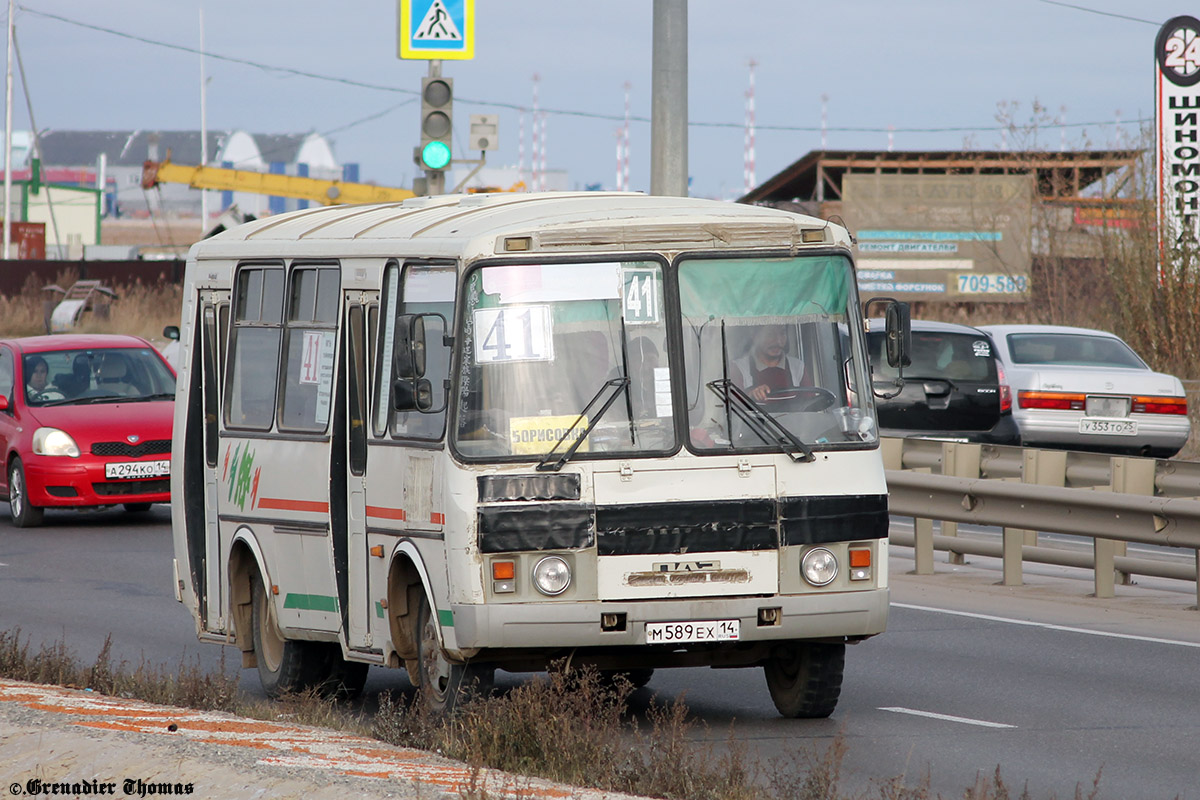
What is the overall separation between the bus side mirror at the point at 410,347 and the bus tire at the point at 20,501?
12061 millimetres

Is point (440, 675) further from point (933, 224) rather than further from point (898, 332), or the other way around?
point (933, 224)

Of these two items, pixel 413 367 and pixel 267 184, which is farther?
pixel 267 184

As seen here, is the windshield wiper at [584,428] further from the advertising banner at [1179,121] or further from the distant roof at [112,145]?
the distant roof at [112,145]

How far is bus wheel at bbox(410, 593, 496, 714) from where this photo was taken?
8.49 m

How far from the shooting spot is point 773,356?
8758mm

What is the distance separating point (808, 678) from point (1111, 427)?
13.0 m

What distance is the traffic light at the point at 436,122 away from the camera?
1788 centimetres

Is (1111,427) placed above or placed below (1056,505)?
above

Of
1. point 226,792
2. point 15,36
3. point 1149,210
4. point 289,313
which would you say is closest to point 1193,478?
point 289,313

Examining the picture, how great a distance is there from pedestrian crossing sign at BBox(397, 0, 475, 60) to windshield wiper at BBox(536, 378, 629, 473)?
9969mm

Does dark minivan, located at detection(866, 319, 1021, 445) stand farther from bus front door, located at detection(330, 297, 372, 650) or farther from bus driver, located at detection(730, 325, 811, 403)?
bus driver, located at detection(730, 325, 811, 403)

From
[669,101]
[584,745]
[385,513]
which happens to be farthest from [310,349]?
[669,101]

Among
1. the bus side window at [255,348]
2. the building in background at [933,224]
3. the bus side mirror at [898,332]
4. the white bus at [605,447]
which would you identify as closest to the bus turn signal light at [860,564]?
the white bus at [605,447]

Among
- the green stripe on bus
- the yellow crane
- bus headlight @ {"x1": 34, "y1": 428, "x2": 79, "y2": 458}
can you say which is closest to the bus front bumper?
the green stripe on bus
